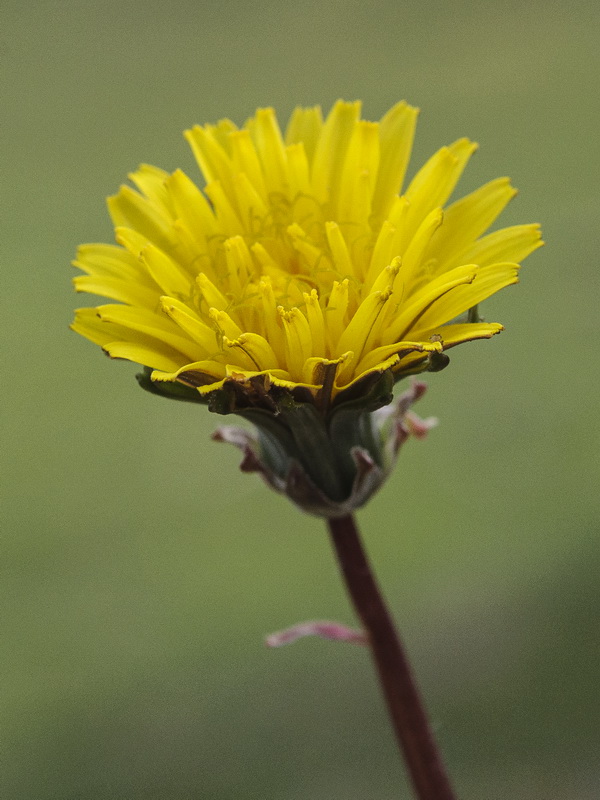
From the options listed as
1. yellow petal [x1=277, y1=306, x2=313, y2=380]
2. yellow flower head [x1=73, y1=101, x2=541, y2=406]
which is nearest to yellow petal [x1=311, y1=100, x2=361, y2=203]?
yellow flower head [x1=73, y1=101, x2=541, y2=406]

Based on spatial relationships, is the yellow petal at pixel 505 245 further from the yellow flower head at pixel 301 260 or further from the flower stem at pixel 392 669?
the flower stem at pixel 392 669

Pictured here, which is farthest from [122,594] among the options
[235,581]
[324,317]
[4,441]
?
[324,317]

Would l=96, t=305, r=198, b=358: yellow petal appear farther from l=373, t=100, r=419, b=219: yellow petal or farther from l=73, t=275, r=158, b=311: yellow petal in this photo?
l=373, t=100, r=419, b=219: yellow petal

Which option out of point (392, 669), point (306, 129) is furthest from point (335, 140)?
point (392, 669)

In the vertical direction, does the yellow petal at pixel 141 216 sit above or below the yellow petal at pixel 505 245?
above

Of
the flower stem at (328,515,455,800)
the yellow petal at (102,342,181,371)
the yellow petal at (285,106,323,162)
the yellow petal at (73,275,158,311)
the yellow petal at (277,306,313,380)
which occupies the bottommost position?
the flower stem at (328,515,455,800)

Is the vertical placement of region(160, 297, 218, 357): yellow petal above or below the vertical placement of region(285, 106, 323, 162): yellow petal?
below

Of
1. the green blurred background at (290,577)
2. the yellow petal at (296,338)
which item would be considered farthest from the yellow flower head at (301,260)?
the green blurred background at (290,577)
